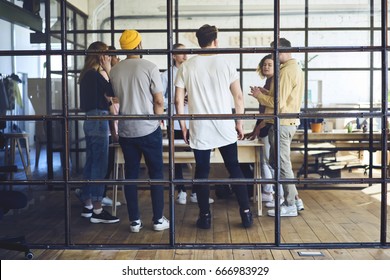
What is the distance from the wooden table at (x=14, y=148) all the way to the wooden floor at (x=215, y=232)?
1.66ft

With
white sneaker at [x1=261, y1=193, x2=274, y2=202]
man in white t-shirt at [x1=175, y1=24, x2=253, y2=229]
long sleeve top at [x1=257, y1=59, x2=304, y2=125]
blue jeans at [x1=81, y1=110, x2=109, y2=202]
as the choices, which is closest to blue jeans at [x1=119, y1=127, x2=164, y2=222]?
man in white t-shirt at [x1=175, y1=24, x2=253, y2=229]

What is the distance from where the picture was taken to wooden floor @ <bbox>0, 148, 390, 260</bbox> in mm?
4070

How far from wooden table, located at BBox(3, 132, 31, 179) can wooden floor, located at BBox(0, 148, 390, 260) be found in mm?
507

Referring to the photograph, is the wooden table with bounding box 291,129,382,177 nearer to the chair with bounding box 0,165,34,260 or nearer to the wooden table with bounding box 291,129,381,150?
the wooden table with bounding box 291,129,381,150

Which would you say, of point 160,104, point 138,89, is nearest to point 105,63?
point 138,89

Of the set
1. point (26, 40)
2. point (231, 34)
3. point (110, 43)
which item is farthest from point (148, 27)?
point (26, 40)

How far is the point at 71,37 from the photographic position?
23.6 feet

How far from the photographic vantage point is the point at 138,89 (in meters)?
4.49

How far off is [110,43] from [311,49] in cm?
Result: 354

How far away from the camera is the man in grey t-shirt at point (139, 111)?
449 cm

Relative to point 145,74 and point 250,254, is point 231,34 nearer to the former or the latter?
point 145,74

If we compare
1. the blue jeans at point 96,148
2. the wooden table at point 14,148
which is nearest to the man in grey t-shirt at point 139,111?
Result: the blue jeans at point 96,148

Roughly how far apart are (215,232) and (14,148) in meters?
2.79
